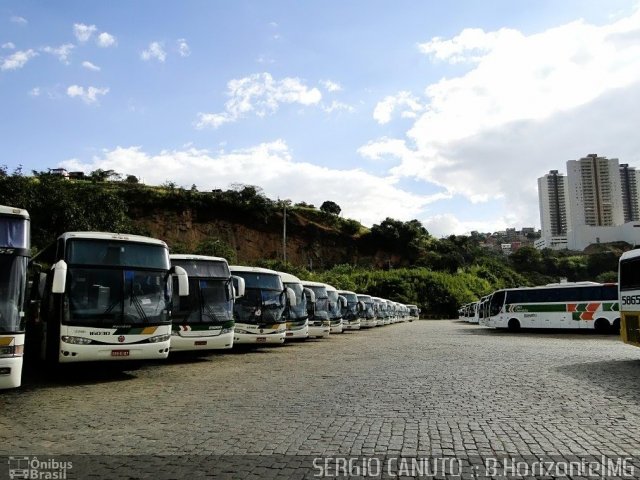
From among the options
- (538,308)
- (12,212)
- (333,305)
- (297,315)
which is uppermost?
(12,212)

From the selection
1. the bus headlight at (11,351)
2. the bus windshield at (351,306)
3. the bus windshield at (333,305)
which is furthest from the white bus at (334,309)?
the bus headlight at (11,351)

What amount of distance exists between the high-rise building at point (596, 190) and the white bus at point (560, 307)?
105303mm

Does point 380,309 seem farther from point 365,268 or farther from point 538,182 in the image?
point 538,182

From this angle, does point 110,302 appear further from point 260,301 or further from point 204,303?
point 260,301

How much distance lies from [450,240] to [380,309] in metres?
55.0

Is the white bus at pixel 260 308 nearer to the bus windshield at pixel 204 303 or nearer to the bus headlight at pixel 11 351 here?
the bus windshield at pixel 204 303

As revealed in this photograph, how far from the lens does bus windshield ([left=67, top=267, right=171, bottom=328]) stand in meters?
10.8

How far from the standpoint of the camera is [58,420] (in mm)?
7309

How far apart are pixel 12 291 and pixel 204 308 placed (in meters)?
6.27

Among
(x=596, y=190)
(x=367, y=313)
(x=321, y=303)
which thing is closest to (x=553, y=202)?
(x=596, y=190)

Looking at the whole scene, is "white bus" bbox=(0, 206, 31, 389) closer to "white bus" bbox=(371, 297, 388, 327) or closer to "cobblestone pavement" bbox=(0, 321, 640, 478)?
"cobblestone pavement" bbox=(0, 321, 640, 478)

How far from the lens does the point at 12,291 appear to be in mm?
8641

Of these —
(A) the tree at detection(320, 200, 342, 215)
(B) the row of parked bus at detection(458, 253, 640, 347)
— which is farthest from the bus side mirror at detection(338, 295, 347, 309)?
(A) the tree at detection(320, 200, 342, 215)

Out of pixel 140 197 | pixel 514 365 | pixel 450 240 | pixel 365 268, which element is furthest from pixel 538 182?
pixel 514 365
